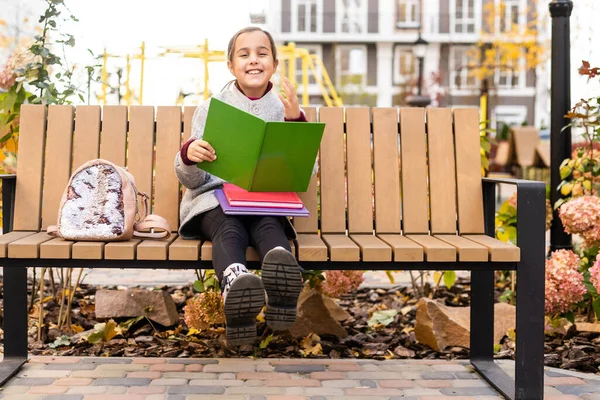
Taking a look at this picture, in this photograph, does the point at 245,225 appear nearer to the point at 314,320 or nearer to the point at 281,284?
the point at 281,284

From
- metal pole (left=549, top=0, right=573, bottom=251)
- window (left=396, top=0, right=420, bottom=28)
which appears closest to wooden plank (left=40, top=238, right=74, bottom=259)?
metal pole (left=549, top=0, right=573, bottom=251)

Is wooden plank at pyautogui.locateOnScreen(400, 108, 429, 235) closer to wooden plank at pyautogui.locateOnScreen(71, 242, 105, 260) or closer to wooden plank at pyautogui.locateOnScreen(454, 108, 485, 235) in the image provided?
wooden plank at pyautogui.locateOnScreen(454, 108, 485, 235)

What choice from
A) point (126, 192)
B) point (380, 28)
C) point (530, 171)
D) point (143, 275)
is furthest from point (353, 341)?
point (380, 28)

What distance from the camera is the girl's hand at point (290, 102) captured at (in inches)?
110

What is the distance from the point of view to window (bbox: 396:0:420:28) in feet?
123

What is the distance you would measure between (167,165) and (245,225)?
0.61m

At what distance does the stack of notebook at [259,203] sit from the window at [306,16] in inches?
1373

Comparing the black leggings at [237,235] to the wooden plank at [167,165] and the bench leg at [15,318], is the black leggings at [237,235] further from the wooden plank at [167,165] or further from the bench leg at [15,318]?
the bench leg at [15,318]

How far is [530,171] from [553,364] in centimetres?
915

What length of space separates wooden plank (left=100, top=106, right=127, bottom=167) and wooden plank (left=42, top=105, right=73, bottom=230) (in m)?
0.14

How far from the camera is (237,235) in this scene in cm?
258

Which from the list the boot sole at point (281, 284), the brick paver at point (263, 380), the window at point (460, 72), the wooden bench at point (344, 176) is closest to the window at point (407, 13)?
the window at point (460, 72)

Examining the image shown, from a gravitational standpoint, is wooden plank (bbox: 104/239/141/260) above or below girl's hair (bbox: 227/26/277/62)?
below

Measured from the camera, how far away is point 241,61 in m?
2.94
